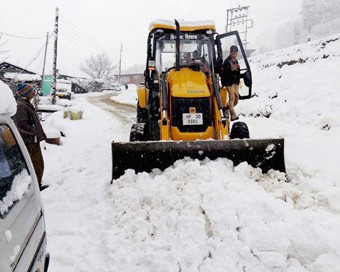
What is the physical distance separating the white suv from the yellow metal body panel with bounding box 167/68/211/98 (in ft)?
10.2

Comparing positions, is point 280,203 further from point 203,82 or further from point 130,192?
point 203,82

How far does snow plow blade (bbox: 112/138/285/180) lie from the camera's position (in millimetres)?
3895

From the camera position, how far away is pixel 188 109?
468cm

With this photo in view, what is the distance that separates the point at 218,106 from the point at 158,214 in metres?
2.46

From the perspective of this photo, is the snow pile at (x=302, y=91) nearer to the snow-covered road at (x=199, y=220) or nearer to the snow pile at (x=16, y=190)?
the snow-covered road at (x=199, y=220)

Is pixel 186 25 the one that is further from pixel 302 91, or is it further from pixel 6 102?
pixel 302 91

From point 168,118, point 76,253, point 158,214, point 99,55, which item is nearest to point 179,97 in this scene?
point 168,118

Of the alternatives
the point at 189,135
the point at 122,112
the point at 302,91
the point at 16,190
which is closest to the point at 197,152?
the point at 189,135

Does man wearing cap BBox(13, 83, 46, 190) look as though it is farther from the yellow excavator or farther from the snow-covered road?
the yellow excavator

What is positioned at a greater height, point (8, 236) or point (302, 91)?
point (302, 91)

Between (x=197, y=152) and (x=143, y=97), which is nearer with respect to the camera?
(x=197, y=152)

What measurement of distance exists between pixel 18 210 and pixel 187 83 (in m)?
3.67

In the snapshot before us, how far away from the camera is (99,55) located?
72.6m

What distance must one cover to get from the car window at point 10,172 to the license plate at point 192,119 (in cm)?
309
